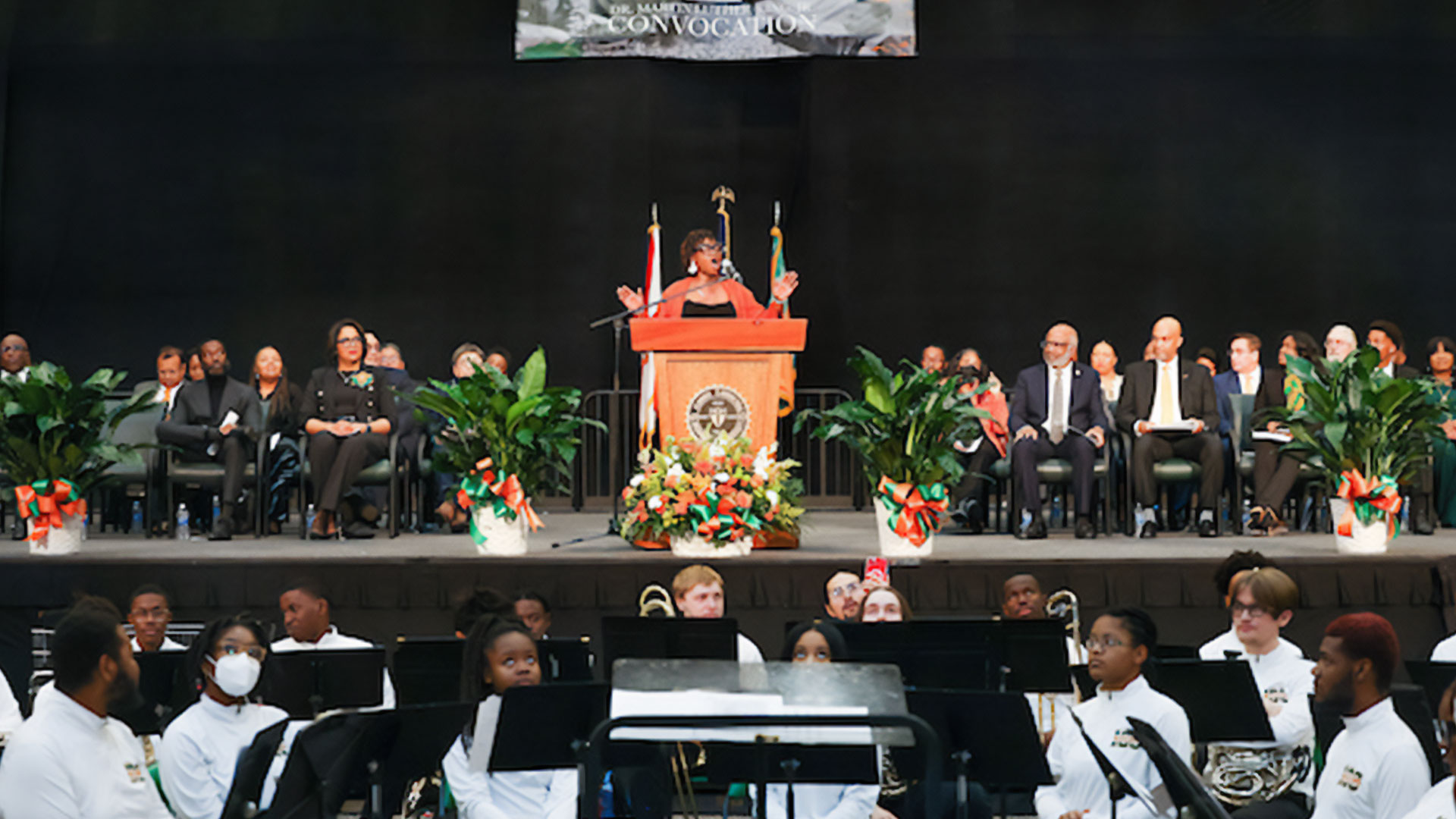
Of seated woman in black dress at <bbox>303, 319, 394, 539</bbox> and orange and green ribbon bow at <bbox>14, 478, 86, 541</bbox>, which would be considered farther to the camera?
seated woman in black dress at <bbox>303, 319, 394, 539</bbox>

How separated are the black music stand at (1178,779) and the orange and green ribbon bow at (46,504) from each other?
239 inches

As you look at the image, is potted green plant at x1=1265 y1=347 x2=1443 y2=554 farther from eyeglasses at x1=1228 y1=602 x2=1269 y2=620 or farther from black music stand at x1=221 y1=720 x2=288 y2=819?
black music stand at x1=221 y1=720 x2=288 y2=819

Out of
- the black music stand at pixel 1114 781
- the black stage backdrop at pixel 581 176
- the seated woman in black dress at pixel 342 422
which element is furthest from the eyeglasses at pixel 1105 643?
the black stage backdrop at pixel 581 176

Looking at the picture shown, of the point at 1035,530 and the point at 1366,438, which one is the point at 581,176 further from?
the point at 1366,438

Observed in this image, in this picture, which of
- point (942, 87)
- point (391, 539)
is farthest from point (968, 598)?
point (942, 87)

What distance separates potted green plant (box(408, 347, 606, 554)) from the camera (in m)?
7.29

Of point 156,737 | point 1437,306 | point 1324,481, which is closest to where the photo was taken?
point 156,737

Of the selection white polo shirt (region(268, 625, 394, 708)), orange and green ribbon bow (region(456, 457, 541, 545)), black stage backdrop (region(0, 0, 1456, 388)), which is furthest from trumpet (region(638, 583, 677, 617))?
black stage backdrop (region(0, 0, 1456, 388))

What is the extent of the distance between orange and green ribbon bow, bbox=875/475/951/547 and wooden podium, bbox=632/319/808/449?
0.73m

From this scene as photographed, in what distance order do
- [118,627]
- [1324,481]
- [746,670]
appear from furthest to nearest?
[1324,481]
[118,627]
[746,670]

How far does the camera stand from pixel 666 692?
297 centimetres

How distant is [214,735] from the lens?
4.18 m

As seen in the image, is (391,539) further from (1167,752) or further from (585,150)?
(1167,752)

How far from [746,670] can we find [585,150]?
32.2ft
